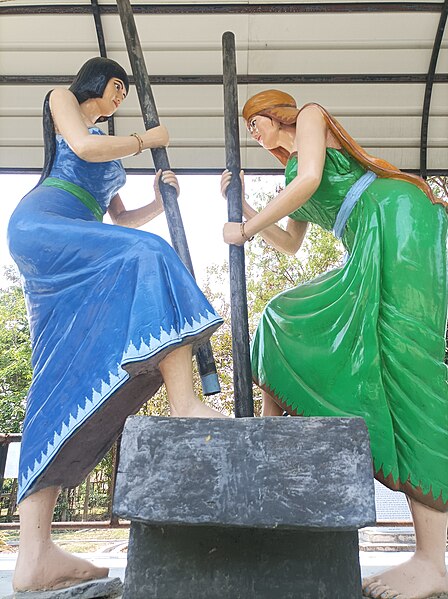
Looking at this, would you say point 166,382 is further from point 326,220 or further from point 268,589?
point 326,220

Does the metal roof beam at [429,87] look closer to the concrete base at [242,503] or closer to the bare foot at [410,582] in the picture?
the bare foot at [410,582]

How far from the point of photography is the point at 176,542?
1670 millimetres

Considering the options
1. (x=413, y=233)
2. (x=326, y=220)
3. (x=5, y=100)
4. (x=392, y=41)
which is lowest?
(x=413, y=233)

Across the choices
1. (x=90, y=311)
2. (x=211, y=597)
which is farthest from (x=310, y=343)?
(x=211, y=597)

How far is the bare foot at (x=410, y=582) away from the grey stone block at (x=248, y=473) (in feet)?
2.27

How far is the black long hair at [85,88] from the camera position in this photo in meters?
2.49

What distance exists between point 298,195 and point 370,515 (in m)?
1.22

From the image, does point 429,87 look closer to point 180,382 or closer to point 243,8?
point 243,8

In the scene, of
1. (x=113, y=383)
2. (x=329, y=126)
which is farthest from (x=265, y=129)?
(x=113, y=383)

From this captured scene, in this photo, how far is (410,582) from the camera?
197 cm

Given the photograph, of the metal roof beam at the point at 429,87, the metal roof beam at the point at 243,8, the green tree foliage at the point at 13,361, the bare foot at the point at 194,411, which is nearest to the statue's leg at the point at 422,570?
the bare foot at the point at 194,411

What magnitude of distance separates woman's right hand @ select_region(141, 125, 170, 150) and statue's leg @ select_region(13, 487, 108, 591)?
1.39 meters

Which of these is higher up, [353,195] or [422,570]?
[353,195]

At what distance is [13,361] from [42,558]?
15396mm
